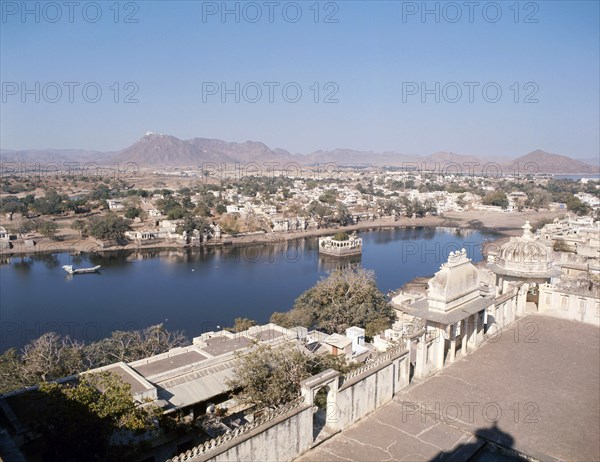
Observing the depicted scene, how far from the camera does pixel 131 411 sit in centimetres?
848

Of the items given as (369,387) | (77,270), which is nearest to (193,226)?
(77,270)

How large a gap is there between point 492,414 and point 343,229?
5753 centimetres

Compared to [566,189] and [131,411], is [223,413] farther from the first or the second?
[566,189]

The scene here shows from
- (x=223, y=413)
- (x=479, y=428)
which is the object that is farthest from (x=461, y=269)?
(x=223, y=413)

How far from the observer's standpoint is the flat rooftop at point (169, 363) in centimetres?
1304

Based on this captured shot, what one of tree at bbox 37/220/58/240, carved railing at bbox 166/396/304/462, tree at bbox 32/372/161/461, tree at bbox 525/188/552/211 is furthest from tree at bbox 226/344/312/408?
tree at bbox 525/188/552/211

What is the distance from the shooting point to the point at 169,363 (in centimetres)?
1376

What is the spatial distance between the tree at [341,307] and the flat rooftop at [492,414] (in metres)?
9.97

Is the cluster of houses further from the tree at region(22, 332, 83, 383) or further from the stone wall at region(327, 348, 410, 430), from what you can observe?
the tree at region(22, 332, 83, 383)

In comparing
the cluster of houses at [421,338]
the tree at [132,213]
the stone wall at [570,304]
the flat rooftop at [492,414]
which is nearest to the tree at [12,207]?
the tree at [132,213]

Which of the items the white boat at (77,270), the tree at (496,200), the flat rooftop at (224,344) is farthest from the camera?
the tree at (496,200)

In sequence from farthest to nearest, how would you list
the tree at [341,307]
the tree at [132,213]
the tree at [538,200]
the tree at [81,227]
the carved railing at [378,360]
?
the tree at [538,200]
the tree at [132,213]
the tree at [81,227]
the tree at [341,307]
the carved railing at [378,360]

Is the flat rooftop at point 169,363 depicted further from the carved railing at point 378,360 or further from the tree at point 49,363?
the carved railing at point 378,360

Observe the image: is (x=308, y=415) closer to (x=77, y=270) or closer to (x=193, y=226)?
(x=77, y=270)
